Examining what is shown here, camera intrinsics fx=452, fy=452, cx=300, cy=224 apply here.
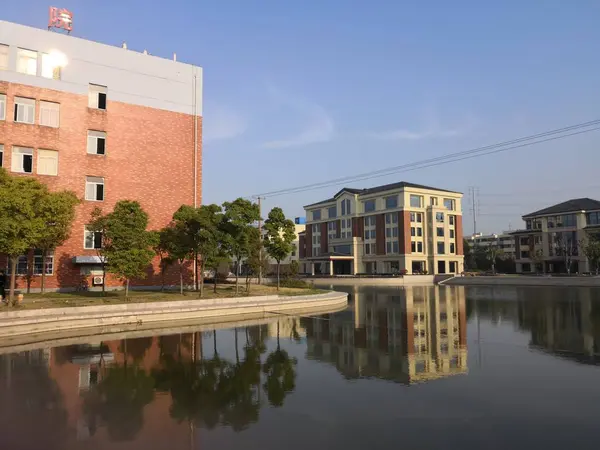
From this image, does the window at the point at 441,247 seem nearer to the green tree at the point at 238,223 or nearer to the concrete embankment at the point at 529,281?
the concrete embankment at the point at 529,281

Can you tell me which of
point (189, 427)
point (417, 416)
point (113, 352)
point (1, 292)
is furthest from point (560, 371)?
point (1, 292)

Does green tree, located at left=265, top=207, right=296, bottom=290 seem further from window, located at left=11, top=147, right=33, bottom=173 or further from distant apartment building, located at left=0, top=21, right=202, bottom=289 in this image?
window, located at left=11, top=147, right=33, bottom=173

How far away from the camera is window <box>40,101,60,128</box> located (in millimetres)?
28828

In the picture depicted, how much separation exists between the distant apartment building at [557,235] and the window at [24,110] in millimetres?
65343

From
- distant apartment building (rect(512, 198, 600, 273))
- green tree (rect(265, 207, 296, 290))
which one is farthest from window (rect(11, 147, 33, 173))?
distant apartment building (rect(512, 198, 600, 273))

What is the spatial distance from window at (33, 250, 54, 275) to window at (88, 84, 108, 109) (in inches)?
407

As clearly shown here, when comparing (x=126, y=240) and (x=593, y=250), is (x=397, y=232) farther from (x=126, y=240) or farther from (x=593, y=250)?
(x=126, y=240)

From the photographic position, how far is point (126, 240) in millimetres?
22688

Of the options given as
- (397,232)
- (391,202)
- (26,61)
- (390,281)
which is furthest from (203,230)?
(391,202)

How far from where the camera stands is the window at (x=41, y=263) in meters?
27.7

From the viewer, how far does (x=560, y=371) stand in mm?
11094

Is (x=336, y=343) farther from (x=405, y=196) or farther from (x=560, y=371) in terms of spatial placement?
(x=405, y=196)

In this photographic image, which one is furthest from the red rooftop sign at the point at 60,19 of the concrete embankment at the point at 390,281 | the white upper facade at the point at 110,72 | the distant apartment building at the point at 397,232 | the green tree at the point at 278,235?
the distant apartment building at the point at 397,232

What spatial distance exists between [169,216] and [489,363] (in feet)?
83.6
